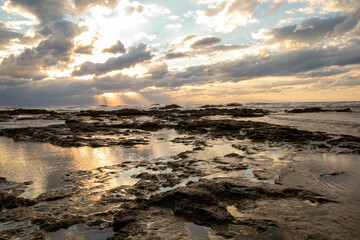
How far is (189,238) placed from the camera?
106 inches

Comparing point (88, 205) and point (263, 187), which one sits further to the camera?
point (263, 187)

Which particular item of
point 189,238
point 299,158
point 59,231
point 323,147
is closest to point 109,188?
point 59,231

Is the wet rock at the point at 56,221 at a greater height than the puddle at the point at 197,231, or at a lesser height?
greater

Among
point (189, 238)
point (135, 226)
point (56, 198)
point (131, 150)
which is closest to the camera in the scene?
point (189, 238)

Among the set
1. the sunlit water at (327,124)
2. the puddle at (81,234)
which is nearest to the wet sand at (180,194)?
the puddle at (81,234)

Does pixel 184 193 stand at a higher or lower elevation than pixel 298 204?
higher

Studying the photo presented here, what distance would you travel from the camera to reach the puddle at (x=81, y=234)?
273cm

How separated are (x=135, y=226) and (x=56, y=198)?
1.82 meters

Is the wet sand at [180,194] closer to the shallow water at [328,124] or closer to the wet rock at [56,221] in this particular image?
the wet rock at [56,221]

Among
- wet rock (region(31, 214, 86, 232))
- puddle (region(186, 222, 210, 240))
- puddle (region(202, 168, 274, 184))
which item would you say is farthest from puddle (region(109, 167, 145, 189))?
puddle (region(186, 222, 210, 240))

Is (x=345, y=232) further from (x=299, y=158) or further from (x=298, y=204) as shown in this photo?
(x=299, y=158)

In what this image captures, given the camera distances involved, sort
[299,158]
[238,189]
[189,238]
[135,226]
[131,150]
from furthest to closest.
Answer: [131,150]
[299,158]
[238,189]
[135,226]
[189,238]

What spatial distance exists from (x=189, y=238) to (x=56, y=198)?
100 inches

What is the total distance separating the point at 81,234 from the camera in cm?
279
